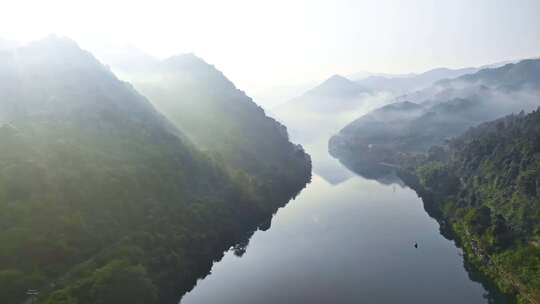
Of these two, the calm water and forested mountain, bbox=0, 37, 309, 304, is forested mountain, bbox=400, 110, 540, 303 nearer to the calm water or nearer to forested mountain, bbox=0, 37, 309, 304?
the calm water

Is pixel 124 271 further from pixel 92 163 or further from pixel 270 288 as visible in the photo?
pixel 92 163

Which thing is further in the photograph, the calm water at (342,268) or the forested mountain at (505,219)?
the forested mountain at (505,219)

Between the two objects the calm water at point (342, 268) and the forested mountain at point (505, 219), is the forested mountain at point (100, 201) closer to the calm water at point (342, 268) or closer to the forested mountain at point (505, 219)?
the calm water at point (342, 268)

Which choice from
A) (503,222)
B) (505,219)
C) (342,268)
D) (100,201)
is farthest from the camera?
(505,219)

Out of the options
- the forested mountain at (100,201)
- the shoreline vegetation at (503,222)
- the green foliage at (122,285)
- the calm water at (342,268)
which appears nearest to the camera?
the green foliage at (122,285)

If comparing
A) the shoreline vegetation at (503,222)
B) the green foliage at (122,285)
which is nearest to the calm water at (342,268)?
the shoreline vegetation at (503,222)

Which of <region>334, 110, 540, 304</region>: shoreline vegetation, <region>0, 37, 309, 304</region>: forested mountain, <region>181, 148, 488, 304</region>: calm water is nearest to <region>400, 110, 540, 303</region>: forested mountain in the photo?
<region>334, 110, 540, 304</region>: shoreline vegetation

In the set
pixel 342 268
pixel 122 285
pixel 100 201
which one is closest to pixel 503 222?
pixel 342 268

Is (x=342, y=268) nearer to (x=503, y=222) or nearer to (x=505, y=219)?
(x=503, y=222)
